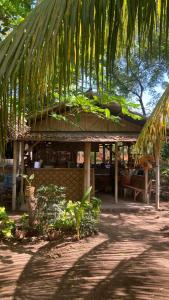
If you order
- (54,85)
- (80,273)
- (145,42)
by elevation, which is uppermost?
(145,42)

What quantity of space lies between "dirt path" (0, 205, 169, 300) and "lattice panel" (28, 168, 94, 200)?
4.13 m

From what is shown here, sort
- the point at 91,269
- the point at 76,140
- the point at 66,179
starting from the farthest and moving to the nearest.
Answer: the point at 66,179, the point at 76,140, the point at 91,269

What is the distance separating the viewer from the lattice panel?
45.1ft

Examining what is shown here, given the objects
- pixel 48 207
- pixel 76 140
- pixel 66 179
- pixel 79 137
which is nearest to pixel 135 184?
pixel 66 179

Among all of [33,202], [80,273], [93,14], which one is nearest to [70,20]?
[93,14]

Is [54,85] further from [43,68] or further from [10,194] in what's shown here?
[10,194]

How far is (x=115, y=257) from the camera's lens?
7.49m

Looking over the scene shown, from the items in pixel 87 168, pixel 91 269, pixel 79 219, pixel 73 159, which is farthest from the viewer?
pixel 73 159

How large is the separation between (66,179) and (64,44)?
1260cm

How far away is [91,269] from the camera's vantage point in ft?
21.9

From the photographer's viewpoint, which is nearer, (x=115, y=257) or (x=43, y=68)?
(x=43, y=68)

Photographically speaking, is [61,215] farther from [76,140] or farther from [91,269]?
[76,140]

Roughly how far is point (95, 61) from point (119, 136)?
12.5 m

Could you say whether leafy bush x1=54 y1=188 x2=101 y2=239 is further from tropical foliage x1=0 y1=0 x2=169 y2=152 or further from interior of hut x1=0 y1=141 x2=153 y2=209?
tropical foliage x1=0 y1=0 x2=169 y2=152
